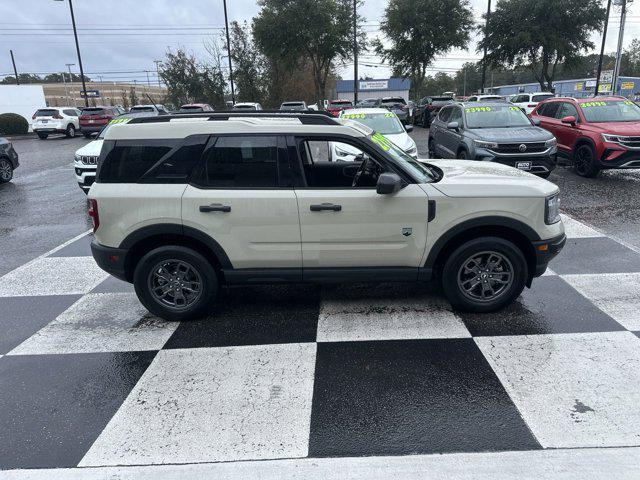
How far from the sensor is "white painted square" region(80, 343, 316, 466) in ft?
9.43

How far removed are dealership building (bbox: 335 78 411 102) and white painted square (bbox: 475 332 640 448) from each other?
67539mm

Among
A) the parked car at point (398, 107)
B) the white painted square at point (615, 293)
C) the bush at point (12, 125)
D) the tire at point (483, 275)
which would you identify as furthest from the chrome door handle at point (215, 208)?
the bush at point (12, 125)

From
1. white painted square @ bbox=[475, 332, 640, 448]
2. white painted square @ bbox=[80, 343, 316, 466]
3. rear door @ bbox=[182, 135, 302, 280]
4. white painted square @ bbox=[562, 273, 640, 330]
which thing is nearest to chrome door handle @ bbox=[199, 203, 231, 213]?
rear door @ bbox=[182, 135, 302, 280]

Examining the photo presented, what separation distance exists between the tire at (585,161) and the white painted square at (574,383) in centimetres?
769

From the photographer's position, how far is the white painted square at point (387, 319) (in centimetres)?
422

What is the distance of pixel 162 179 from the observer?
434cm

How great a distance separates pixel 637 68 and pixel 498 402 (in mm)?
90145

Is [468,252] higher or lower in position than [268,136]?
lower

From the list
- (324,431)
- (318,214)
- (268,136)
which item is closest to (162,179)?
(268,136)

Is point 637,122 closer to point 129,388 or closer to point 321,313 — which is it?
point 321,313

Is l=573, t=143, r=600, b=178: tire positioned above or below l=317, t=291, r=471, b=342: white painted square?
above

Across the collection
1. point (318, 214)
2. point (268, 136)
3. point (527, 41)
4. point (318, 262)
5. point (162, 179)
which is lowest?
point (318, 262)

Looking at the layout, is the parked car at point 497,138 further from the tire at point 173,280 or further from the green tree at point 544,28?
the green tree at point 544,28

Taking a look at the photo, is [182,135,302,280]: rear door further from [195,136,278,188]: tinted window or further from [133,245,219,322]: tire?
[133,245,219,322]: tire
